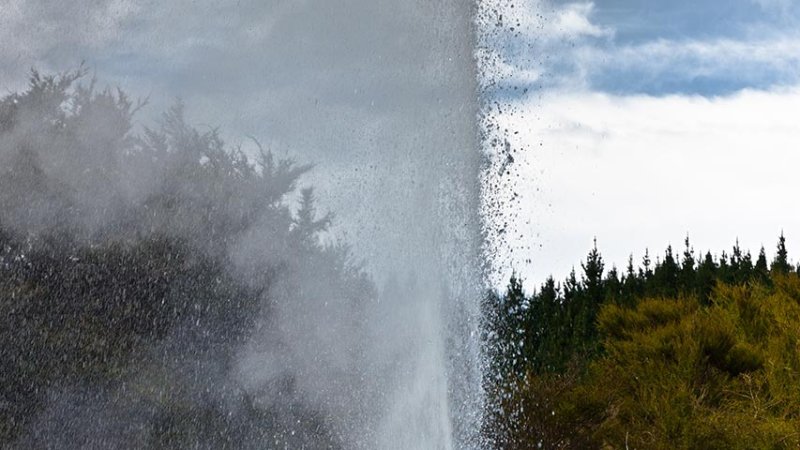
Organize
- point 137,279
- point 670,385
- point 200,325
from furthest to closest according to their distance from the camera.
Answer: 1. point 670,385
2. point 200,325
3. point 137,279

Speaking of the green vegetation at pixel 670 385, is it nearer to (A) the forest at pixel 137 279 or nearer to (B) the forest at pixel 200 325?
(B) the forest at pixel 200 325

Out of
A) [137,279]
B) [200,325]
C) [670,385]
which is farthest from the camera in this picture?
[670,385]

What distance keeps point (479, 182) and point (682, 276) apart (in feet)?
181

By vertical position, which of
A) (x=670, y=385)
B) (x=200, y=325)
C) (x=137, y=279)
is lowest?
(x=670, y=385)

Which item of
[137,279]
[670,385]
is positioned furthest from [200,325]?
[670,385]

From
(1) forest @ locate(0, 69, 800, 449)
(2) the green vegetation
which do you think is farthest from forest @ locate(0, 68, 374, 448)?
(2) the green vegetation

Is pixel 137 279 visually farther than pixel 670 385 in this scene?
No

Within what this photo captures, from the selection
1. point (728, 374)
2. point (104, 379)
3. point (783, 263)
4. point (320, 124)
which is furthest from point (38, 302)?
point (783, 263)

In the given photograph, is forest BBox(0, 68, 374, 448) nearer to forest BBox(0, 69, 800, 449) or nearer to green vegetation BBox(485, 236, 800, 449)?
forest BBox(0, 69, 800, 449)

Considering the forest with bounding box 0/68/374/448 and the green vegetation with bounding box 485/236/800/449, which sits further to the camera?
the green vegetation with bounding box 485/236/800/449

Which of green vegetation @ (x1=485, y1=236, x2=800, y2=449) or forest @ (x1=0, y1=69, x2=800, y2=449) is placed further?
green vegetation @ (x1=485, y1=236, x2=800, y2=449)

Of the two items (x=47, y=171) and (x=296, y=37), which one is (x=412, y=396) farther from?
(x=47, y=171)

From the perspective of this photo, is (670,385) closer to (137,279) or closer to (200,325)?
(200,325)

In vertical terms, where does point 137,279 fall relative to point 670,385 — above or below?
above
